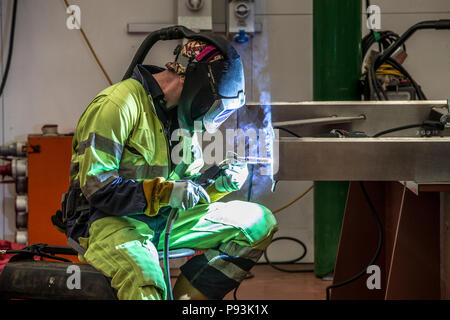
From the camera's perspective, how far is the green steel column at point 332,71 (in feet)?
9.87

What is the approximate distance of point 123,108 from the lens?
1727mm

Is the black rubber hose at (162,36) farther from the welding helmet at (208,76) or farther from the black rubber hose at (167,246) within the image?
the black rubber hose at (167,246)

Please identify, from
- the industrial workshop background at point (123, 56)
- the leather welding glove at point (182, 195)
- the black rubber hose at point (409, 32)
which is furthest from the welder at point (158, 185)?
the industrial workshop background at point (123, 56)

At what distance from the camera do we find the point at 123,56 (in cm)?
326

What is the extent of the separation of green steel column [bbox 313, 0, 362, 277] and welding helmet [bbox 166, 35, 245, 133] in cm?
127

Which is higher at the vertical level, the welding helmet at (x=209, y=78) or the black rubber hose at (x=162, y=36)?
the black rubber hose at (x=162, y=36)

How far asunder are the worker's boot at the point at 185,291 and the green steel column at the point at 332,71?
1.29 meters

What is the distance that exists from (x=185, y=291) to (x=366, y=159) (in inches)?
29.6

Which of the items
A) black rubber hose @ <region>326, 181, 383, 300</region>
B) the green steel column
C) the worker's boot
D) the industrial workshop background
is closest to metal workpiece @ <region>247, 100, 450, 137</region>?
black rubber hose @ <region>326, 181, 383, 300</region>

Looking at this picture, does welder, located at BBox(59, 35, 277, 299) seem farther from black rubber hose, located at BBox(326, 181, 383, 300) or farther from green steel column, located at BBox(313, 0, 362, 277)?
green steel column, located at BBox(313, 0, 362, 277)

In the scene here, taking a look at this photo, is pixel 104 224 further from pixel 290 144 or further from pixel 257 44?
pixel 257 44

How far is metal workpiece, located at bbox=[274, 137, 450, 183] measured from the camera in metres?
1.50

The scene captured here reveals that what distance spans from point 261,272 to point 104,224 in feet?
5.13
